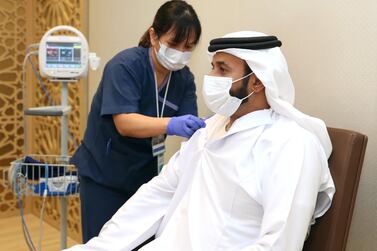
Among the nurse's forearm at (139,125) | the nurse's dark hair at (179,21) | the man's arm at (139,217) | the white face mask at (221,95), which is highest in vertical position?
the nurse's dark hair at (179,21)

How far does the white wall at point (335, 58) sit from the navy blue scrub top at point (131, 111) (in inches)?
15.9

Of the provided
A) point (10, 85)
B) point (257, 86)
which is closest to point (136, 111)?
point (257, 86)

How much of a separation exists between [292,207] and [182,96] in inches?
40.2

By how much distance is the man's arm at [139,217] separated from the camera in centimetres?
150

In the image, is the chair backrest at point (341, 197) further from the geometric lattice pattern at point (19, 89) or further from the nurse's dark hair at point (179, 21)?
the geometric lattice pattern at point (19, 89)

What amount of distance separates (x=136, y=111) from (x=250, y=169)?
2.19 ft

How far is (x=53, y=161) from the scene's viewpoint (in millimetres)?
2430

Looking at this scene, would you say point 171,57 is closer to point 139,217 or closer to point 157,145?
point 157,145

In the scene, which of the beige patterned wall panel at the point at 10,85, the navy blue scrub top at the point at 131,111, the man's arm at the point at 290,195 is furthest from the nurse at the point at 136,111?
the beige patterned wall panel at the point at 10,85

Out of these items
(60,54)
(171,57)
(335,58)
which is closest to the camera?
(335,58)

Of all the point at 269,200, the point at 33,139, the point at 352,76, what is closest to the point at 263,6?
the point at 352,76

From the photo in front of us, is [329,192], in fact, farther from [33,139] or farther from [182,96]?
→ [33,139]

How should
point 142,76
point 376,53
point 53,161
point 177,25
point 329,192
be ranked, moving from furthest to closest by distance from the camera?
point 53,161, point 142,76, point 177,25, point 376,53, point 329,192

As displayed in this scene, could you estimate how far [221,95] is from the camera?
140 cm
